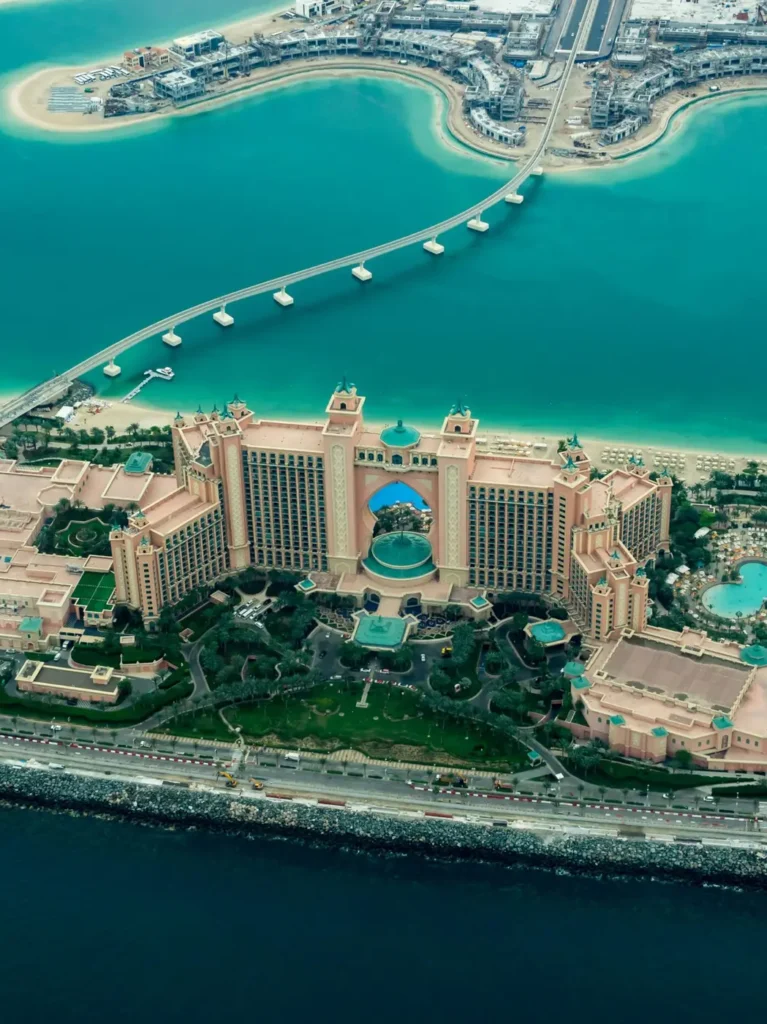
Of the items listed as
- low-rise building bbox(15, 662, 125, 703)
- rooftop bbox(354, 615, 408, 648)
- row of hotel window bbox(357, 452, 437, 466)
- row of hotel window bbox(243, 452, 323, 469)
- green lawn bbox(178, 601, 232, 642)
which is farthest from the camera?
row of hotel window bbox(243, 452, 323, 469)

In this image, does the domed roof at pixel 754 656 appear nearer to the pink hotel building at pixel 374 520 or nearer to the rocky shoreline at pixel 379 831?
the pink hotel building at pixel 374 520

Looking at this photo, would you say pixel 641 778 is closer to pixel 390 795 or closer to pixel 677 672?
pixel 677 672

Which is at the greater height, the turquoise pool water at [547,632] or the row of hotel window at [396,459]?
the row of hotel window at [396,459]

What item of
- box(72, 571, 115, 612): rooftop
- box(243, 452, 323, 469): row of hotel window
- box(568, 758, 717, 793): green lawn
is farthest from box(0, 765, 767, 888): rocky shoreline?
box(243, 452, 323, 469): row of hotel window

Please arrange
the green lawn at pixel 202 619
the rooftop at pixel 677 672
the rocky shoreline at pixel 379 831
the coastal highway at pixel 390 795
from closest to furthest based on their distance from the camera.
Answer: the rocky shoreline at pixel 379 831, the coastal highway at pixel 390 795, the rooftop at pixel 677 672, the green lawn at pixel 202 619

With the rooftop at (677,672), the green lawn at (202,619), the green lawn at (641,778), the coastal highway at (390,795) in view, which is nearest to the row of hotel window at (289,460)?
the green lawn at (202,619)

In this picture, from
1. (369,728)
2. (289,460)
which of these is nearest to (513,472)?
(289,460)

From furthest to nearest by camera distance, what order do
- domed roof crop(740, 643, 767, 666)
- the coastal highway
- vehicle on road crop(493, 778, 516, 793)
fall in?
domed roof crop(740, 643, 767, 666)
vehicle on road crop(493, 778, 516, 793)
the coastal highway

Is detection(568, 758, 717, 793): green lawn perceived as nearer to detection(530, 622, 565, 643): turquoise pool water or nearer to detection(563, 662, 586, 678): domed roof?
detection(563, 662, 586, 678): domed roof
